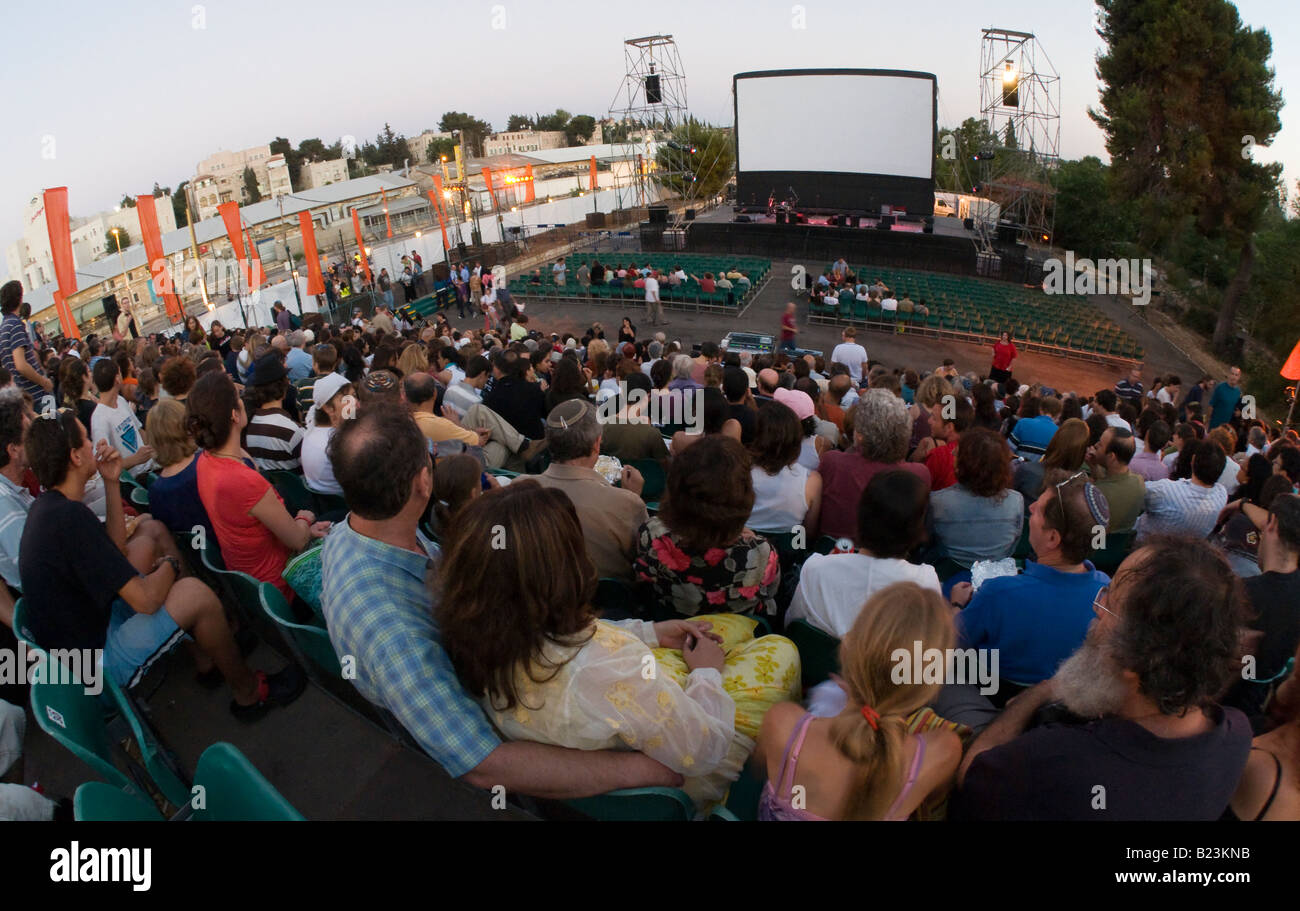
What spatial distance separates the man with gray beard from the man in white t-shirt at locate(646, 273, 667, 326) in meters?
14.7

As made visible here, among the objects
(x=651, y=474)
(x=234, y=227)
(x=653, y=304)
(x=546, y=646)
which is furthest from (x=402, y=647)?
(x=234, y=227)

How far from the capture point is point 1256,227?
19.9 meters

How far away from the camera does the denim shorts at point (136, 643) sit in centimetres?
261

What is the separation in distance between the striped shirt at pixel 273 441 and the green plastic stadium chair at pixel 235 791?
295 centimetres

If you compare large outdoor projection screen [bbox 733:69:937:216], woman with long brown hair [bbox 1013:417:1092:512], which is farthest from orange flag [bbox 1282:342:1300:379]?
large outdoor projection screen [bbox 733:69:937:216]

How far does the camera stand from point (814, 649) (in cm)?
257

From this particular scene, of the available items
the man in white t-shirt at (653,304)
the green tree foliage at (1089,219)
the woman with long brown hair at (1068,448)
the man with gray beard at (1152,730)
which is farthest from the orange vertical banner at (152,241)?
the green tree foliage at (1089,219)

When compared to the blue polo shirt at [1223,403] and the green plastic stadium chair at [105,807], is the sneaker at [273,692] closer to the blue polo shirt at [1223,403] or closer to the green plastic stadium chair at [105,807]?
the green plastic stadium chair at [105,807]

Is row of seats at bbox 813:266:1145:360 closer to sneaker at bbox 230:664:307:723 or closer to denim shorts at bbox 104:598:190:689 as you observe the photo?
sneaker at bbox 230:664:307:723

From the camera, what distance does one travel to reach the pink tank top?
1596mm

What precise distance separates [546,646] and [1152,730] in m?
1.45

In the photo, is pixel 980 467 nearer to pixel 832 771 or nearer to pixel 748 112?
pixel 832 771

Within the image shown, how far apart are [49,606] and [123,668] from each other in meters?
0.35
